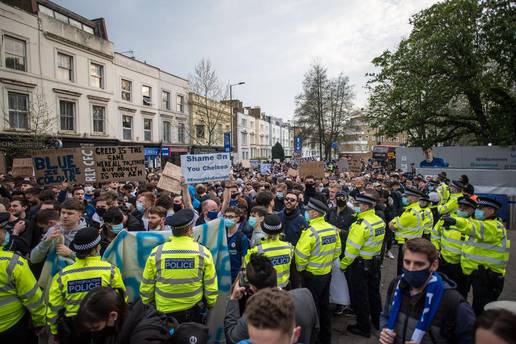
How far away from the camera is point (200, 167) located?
6.76m

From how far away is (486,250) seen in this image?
4.22 meters

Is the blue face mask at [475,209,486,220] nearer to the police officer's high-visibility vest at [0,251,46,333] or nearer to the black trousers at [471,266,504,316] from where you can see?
the black trousers at [471,266,504,316]

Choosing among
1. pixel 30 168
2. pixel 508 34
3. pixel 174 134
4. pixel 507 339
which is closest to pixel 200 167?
pixel 507 339

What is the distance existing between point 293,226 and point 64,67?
849 inches

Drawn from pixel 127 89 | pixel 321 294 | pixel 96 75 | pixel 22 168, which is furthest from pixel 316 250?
pixel 127 89

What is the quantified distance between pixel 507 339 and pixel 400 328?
944mm

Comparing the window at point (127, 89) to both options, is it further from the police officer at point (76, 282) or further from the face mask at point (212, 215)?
the police officer at point (76, 282)

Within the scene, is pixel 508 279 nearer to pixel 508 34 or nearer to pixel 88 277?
pixel 88 277

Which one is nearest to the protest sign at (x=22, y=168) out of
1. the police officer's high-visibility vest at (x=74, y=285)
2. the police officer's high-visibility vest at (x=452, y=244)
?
the police officer's high-visibility vest at (x=74, y=285)

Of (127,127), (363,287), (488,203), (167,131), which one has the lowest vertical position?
(363,287)

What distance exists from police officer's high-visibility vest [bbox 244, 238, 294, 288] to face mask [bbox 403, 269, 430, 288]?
4.74 ft

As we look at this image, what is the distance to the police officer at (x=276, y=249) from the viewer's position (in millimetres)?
3465

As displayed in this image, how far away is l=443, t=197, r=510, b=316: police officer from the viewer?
13.6 feet

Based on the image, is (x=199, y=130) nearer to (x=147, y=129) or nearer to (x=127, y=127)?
(x=147, y=129)
